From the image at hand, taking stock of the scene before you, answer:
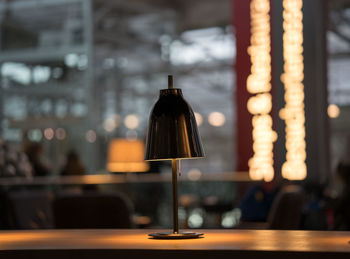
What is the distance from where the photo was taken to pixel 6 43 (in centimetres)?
1461

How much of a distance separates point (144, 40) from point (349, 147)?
43.7 feet

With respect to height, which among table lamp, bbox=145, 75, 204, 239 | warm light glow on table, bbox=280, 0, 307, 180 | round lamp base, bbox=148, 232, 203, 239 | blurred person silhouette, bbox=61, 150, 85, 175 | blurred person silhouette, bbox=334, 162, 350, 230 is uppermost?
warm light glow on table, bbox=280, 0, 307, 180

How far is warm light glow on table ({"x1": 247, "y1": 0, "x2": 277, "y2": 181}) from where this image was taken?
29.2 ft

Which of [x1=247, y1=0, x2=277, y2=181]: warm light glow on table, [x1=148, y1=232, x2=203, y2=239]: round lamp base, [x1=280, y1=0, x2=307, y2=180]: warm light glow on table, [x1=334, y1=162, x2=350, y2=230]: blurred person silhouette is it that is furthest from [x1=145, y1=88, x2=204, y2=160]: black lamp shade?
[x1=280, y1=0, x2=307, y2=180]: warm light glow on table

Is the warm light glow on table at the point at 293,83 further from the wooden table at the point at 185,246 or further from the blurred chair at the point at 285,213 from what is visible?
the wooden table at the point at 185,246

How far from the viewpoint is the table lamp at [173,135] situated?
1.74m

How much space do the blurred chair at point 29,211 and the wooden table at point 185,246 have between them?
2495mm

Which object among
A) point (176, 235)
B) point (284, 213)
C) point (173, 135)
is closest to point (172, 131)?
point (173, 135)

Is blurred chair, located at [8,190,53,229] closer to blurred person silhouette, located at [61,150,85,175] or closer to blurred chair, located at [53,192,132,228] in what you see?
blurred chair, located at [53,192,132,228]

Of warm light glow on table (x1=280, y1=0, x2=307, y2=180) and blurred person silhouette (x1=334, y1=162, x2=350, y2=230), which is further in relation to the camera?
warm light glow on table (x1=280, y1=0, x2=307, y2=180)

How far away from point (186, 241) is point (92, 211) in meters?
1.61
